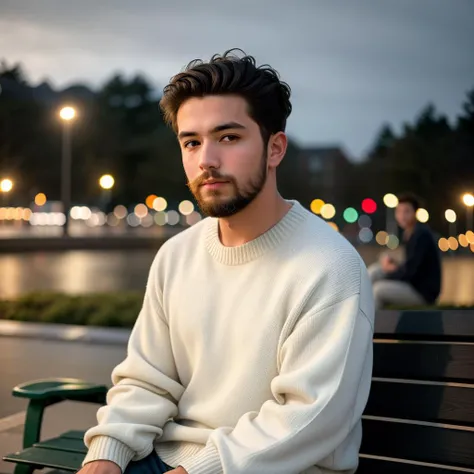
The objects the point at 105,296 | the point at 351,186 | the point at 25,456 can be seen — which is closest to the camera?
the point at 25,456

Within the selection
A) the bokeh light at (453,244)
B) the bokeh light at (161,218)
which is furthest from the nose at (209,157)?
the bokeh light at (161,218)

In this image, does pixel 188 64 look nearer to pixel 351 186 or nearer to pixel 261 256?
pixel 261 256

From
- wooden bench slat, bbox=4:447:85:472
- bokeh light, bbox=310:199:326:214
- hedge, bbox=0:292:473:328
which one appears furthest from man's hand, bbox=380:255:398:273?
bokeh light, bbox=310:199:326:214

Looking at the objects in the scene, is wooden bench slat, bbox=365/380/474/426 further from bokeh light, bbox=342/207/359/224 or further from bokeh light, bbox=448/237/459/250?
bokeh light, bbox=342/207/359/224

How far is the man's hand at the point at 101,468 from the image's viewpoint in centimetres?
244

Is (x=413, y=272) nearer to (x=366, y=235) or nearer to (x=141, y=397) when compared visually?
(x=141, y=397)

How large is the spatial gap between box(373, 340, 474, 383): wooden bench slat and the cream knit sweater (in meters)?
0.39

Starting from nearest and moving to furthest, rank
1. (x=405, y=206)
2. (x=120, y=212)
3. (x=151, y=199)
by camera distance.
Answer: (x=405, y=206) < (x=151, y=199) < (x=120, y=212)

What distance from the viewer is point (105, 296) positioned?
11.7 metres

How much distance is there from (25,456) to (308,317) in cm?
140

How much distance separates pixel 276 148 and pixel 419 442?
1060 millimetres

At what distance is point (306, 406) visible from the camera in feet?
7.38

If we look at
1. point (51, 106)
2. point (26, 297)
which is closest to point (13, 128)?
point (51, 106)

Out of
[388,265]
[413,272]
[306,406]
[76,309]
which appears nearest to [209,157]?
[306,406]
